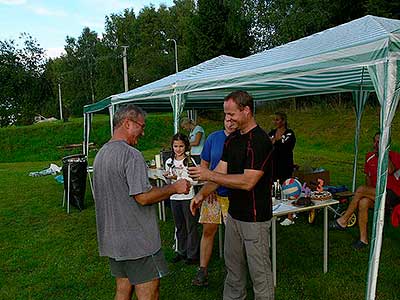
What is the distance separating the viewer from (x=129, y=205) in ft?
7.32

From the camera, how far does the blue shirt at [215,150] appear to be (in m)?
3.47

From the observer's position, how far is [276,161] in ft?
19.4

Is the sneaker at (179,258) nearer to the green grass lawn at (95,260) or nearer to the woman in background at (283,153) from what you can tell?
the green grass lawn at (95,260)

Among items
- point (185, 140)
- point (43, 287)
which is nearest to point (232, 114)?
point (185, 140)

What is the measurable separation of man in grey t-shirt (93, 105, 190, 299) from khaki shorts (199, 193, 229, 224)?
1.21 m

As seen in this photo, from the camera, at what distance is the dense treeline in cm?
1688

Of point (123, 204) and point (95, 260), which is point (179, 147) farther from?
point (123, 204)

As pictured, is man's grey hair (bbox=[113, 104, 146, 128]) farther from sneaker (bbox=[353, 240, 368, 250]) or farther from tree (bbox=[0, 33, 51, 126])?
tree (bbox=[0, 33, 51, 126])

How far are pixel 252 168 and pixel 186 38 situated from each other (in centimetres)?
2348

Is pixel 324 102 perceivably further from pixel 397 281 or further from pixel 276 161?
pixel 397 281

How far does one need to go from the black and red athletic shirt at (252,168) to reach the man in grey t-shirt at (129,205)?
0.37 meters

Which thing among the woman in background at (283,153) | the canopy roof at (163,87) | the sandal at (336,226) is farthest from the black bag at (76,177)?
the sandal at (336,226)

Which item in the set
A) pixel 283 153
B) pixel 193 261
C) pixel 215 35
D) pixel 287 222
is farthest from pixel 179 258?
pixel 215 35

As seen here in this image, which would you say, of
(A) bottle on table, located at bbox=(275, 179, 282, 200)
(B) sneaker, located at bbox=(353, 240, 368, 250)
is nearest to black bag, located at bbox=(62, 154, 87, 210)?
(A) bottle on table, located at bbox=(275, 179, 282, 200)
